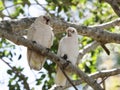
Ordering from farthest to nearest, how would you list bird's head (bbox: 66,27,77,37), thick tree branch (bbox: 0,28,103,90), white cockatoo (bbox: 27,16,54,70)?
white cockatoo (bbox: 27,16,54,70) < bird's head (bbox: 66,27,77,37) < thick tree branch (bbox: 0,28,103,90)

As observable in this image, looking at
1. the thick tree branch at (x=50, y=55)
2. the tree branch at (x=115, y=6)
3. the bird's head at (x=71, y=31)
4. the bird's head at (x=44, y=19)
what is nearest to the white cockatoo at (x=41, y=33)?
the bird's head at (x=44, y=19)

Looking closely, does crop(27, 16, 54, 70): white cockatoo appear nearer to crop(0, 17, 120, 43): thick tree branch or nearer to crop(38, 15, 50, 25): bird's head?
crop(38, 15, 50, 25): bird's head

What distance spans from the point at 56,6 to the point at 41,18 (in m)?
1.00

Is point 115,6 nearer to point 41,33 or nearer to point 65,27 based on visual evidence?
point 65,27

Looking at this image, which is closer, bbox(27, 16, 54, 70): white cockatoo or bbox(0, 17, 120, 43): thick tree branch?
bbox(0, 17, 120, 43): thick tree branch

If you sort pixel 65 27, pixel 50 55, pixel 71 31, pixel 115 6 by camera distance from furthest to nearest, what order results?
→ 1. pixel 71 31
2. pixel 115 6
3. pixel 65 27
4. pixel 50 55

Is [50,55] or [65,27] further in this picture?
[65,27]

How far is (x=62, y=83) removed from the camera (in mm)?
4508

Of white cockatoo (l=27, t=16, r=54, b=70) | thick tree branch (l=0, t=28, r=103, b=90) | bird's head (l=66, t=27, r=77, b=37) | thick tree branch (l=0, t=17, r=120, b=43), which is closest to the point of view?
thick tree branch (l=0, t=28, r=103, b=90)

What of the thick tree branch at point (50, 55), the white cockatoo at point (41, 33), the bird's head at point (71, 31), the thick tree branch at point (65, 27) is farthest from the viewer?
the white cockatoo at point (41, 33)

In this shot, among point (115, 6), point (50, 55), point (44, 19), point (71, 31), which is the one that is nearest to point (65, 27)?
point (71, 31)

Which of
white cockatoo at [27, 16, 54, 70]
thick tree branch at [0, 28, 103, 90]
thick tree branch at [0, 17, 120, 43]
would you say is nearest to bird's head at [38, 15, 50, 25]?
white cockatoo at [27, 16, 54, 70]

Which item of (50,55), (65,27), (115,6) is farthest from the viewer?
(115,6)

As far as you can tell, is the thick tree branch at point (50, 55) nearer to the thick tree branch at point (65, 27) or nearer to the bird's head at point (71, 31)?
the thick tree branch at point (65, 27)
